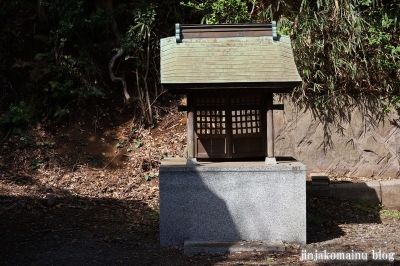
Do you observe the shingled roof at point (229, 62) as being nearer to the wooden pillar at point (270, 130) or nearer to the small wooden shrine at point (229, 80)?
the small wooden shrine at point (229, 80)

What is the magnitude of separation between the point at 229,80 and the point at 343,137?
164 inches

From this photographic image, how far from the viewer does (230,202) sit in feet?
23.2

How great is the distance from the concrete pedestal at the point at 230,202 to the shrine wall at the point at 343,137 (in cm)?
331

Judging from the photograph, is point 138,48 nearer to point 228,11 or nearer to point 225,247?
point 228,11

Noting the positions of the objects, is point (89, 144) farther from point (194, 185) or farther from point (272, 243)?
point (272, 243)

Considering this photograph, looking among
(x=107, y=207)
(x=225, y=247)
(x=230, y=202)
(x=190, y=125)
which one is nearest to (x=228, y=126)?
(x=190, y=125)

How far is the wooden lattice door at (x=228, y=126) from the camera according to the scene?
24.4 ft

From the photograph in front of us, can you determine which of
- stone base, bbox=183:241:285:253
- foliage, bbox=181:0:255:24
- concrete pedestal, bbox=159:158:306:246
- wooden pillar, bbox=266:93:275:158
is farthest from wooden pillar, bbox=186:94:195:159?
foliage, bbox=181:0:255:24

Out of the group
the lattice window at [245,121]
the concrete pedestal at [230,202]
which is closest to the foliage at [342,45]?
the lattice window at [245,121]

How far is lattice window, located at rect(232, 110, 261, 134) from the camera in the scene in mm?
7512

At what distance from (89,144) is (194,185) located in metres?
4.35

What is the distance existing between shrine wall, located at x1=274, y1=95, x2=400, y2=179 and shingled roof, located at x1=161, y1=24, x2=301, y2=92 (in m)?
3.01

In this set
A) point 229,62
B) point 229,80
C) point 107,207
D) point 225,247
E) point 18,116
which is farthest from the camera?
point 18,116

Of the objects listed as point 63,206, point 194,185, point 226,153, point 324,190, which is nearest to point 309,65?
point 324,190
